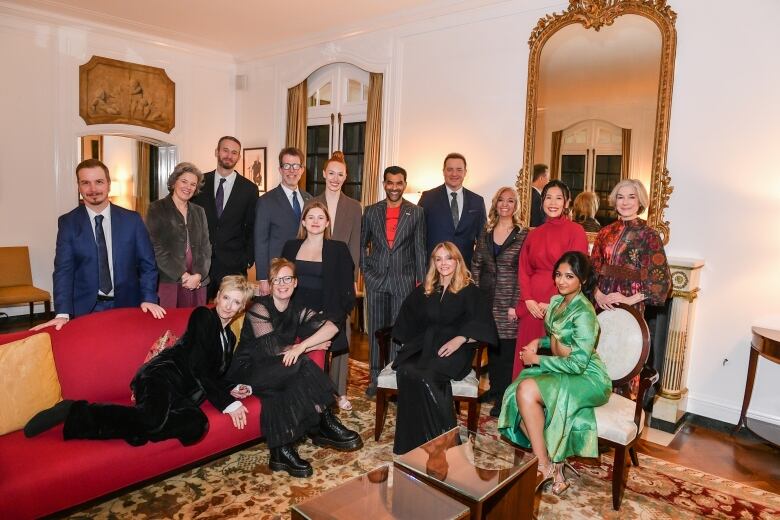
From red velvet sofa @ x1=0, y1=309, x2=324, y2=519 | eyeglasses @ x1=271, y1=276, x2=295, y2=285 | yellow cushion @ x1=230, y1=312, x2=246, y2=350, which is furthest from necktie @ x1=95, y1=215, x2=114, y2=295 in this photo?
eyeglasses @ x1=271, y1=276, x2=295, y2=285

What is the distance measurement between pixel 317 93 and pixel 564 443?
5.86 meters

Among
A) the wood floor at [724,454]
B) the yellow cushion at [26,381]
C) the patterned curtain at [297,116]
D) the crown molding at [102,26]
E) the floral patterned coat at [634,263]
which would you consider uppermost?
the crown molding at [102,26]

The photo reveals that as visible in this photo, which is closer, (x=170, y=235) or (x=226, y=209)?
(x=170, y=235)

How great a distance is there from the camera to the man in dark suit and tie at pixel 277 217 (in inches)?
166

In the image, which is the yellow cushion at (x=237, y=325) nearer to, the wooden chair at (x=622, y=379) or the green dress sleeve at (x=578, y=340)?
the green dress sleeve at (x=578, y=340)

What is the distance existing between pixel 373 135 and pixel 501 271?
3.06 meters

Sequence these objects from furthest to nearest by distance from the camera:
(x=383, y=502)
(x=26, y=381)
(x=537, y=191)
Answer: (x=537, y=191), (x=26, y=381), (x=383, y=502)

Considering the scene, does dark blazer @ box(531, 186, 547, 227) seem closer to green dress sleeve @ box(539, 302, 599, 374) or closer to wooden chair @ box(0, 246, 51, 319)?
green dress sleeve @ box(539, 302, 599, 374)

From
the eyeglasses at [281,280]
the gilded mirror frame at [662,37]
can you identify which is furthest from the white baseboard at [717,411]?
the eyeglasses at [281,280]

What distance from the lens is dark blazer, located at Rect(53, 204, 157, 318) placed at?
125 inches

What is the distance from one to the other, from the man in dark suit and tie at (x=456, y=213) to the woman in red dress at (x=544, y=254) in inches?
30.1

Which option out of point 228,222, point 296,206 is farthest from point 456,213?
point 228,222

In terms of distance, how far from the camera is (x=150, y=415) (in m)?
2.59

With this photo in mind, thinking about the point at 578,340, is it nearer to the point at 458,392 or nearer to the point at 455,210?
the point at 458,392
